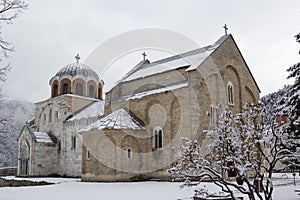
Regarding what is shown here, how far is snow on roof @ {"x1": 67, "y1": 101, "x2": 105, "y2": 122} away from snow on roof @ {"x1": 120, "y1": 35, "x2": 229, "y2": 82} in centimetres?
413

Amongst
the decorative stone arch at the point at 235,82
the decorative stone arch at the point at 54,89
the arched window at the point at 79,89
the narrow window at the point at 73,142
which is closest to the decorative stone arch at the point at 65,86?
the arched window at the point at 79,89

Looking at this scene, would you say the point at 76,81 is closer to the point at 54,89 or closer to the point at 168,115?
the point at 54,89

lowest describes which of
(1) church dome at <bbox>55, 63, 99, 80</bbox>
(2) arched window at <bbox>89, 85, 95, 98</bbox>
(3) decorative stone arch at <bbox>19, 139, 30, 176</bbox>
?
(3) decorative stone arch at <bbox>19, 139, 30, 176</bbox>

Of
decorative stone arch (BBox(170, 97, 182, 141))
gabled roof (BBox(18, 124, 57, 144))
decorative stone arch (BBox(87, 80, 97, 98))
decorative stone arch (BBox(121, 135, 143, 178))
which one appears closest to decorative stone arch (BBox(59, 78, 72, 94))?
decorative stone arch (BBox(87, 80, 97, 98))

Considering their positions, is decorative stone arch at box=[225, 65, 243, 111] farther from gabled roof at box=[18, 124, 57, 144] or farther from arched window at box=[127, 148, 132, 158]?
gabled roof at box=[18, 124, 57, 144]

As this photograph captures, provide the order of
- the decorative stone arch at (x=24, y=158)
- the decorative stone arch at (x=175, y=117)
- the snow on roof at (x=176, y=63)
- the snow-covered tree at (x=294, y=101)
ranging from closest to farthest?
the snow-covered tree at (x=294, y=101) → the decorative stone arch at (x=175, y=117) → the snow on roof at (x=176, y=63) → the decorative stone arch at (x=24, y=158)

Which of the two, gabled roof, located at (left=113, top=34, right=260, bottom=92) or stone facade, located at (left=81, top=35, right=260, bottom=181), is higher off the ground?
gabled roof, located at (left=113, top=34, right=260, bottom=92)

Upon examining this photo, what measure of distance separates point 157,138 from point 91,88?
15639 mm

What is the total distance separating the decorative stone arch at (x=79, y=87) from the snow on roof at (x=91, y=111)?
187 centimetres

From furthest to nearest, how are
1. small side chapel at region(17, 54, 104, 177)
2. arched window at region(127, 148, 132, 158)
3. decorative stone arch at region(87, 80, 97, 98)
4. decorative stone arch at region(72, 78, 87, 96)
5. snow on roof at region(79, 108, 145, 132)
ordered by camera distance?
decorative stone arch at region(87, 80, 97, 98) < decorative stone arch at region(72, 78, 87, 96) < small side chapel at region(17, 54, 104, 177) < snow on roof at region(79, 108, 145, 132) < arched window at region(127, 148, 132, 158)

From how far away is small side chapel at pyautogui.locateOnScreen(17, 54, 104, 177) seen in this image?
107ft

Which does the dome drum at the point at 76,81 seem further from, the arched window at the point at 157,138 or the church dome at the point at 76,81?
the arched window at the point at 157,138

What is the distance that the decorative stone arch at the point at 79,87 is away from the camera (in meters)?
36.1

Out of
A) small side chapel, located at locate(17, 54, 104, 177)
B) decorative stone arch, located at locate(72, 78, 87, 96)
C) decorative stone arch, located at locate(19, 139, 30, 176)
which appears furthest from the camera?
decorative stone arch, located at locate(72, 78, 87, 96)
